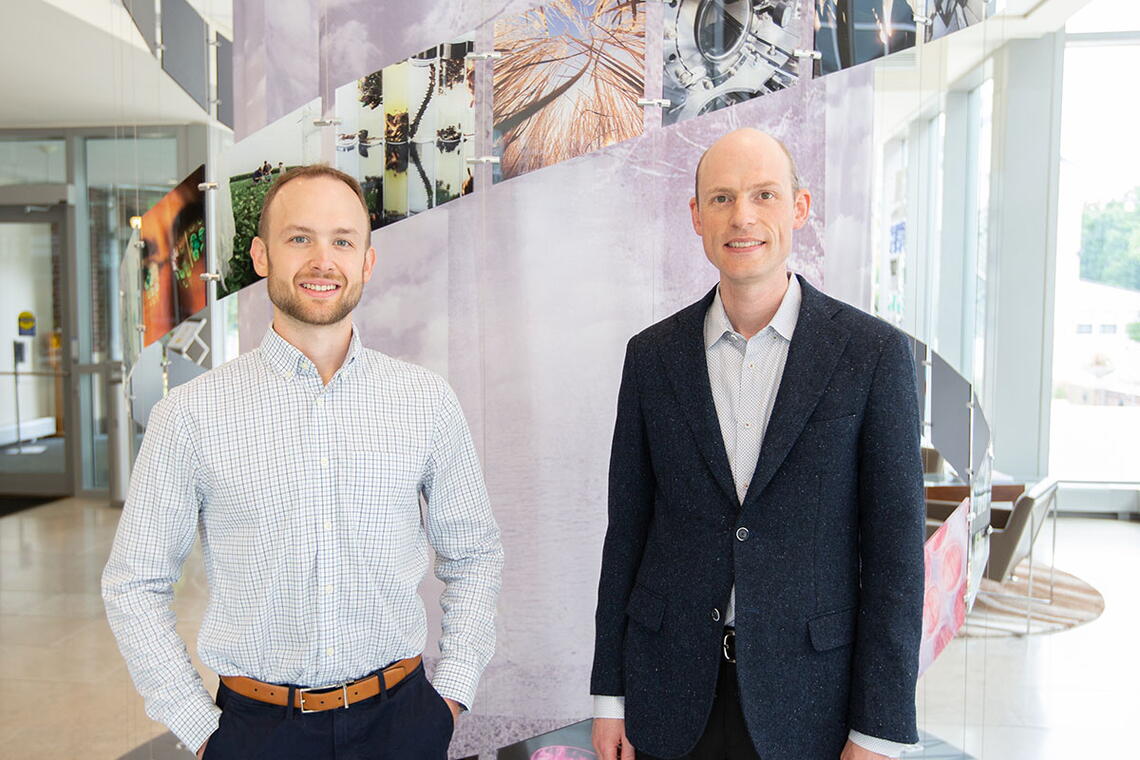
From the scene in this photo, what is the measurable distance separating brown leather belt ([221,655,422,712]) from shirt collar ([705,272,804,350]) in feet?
2.63

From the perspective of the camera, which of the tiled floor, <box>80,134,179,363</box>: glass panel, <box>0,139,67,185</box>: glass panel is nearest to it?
the tiled floor

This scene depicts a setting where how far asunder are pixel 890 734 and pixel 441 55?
1855 mm

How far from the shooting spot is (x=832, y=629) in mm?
1423

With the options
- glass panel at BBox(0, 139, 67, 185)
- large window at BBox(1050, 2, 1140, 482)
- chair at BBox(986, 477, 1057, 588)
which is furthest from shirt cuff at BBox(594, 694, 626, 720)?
glass panel at BBox(0, 139, 67, 185)

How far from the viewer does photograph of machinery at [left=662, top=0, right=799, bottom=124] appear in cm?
233

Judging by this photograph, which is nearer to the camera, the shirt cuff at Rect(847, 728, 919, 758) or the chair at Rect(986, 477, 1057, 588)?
the shirt cuff at Rect(847, 728, 919, 758)

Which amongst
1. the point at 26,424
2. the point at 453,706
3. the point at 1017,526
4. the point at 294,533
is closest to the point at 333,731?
the point at 453,706

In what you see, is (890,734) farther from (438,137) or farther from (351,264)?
(438,137)

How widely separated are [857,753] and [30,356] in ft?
28.0

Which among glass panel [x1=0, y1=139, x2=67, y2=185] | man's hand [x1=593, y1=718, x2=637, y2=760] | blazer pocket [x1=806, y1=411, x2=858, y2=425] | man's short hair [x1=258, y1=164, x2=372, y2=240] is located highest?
glass panel [x1=0, y1=139, x2=67, y2=185]

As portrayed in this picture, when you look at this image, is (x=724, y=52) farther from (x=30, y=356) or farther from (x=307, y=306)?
(x=30, y=356)

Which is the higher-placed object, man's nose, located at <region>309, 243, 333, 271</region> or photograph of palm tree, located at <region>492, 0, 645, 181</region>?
photograph of palm tree, located at <region>492, 0, 645, 181</region>

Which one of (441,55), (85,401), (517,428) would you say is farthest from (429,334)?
(85,401)

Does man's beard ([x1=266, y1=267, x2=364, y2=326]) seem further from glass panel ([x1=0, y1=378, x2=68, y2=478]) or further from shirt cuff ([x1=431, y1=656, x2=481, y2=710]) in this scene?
glass panel ([x1=0, y1=378, x2=68, y2=478])
